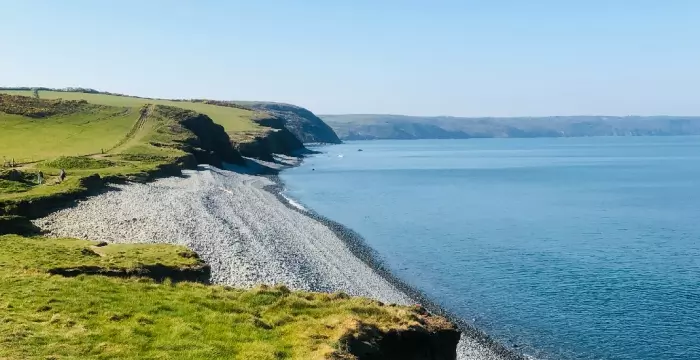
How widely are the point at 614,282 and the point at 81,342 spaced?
154 ft

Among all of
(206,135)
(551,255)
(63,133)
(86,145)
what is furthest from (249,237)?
(206,135)

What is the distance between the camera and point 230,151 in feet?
503

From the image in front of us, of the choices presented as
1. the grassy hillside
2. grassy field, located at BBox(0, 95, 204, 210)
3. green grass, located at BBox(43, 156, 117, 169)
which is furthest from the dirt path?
green grass, located at BBox(43, 156, 117, 169)

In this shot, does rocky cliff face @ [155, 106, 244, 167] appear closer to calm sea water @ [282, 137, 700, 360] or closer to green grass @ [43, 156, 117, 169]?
calm sea water @ [282, 137, 700, 360]

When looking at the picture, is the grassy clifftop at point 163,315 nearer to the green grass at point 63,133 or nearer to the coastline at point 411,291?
the coastline at point 411,291

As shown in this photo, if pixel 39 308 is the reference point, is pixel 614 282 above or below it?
below

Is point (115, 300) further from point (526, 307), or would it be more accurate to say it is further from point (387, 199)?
point (387, 199)

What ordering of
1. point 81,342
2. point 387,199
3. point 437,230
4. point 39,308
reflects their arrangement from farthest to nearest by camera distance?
point 387,199, point 437,230, point 39,308, point 81,342

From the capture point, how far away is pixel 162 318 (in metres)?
20.5

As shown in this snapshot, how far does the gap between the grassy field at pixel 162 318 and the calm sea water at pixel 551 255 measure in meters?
19.0

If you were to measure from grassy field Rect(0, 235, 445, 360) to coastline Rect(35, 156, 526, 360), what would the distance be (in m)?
14.3

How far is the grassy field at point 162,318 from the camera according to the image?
1747 cm

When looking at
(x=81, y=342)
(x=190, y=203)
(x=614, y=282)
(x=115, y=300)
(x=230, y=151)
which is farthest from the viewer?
(x=230, y=151)

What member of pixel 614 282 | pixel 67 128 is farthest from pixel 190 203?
pixel 67 128
